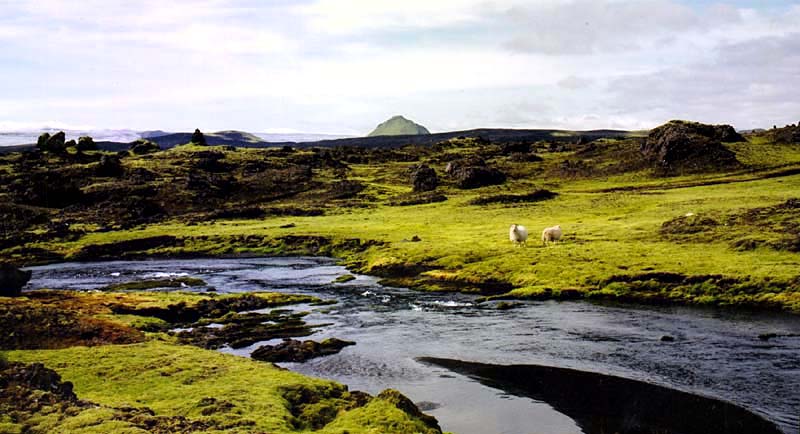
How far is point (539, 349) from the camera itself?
3897 centimetres

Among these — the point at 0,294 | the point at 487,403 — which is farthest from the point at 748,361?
the point at 0,294

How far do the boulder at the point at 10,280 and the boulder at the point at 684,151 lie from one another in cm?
11287

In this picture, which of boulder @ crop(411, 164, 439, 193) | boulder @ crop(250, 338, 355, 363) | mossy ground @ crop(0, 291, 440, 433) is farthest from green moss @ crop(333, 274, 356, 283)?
boulder @ crop(411, 164, 439, 193)

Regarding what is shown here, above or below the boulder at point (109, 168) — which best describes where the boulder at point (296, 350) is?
A: below

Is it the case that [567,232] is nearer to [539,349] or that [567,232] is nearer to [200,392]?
[539,349]

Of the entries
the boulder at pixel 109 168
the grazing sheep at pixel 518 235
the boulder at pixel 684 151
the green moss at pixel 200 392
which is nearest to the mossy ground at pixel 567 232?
the grazing sheep at pixel 518 235

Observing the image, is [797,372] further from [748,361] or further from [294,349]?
[294,349]

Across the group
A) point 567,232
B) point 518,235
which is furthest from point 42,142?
point 567,232

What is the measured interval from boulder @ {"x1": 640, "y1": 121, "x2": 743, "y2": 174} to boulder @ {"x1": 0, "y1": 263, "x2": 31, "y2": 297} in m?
113

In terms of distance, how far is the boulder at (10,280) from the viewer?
165 ft

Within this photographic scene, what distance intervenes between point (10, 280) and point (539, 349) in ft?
125

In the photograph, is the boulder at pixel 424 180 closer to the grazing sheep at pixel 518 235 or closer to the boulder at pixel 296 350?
the grazing sheep at pixel 518 235

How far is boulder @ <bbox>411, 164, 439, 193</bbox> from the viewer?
14188 cm

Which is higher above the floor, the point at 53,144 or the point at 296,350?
the point at 53,144
